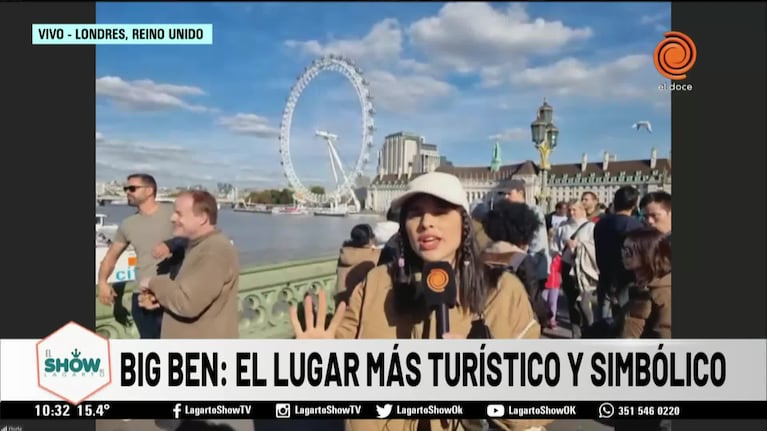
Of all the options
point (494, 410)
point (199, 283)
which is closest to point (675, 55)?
point (494, 410)

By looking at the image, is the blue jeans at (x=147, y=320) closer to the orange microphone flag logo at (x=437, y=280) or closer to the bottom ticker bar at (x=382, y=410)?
the bottom ticker bar at (x=382, y=410)

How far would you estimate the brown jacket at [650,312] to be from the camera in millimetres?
1989

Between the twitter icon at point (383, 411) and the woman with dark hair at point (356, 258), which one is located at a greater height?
the woman with dark hair at point (356, 258)

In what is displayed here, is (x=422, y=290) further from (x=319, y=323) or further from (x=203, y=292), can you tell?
(x=203, y=292)

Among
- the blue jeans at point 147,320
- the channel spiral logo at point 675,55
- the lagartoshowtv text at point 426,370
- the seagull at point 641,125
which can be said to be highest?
the channel spiral logo at point 675,55

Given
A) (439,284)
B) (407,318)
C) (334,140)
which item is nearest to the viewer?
(439,284)

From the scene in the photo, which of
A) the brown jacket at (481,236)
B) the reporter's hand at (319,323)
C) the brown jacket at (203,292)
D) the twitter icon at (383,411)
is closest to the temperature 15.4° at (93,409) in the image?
the brown jacket at (203,292)

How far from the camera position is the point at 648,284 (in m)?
1.99

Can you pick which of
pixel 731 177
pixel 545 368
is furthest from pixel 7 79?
pixel 731 177

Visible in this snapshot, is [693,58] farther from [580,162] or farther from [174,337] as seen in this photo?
[174,337]

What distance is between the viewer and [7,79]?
1.97 metres

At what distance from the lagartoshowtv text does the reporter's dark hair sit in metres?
0.57

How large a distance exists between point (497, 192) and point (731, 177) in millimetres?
1147

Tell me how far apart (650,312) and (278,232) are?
1891mm
